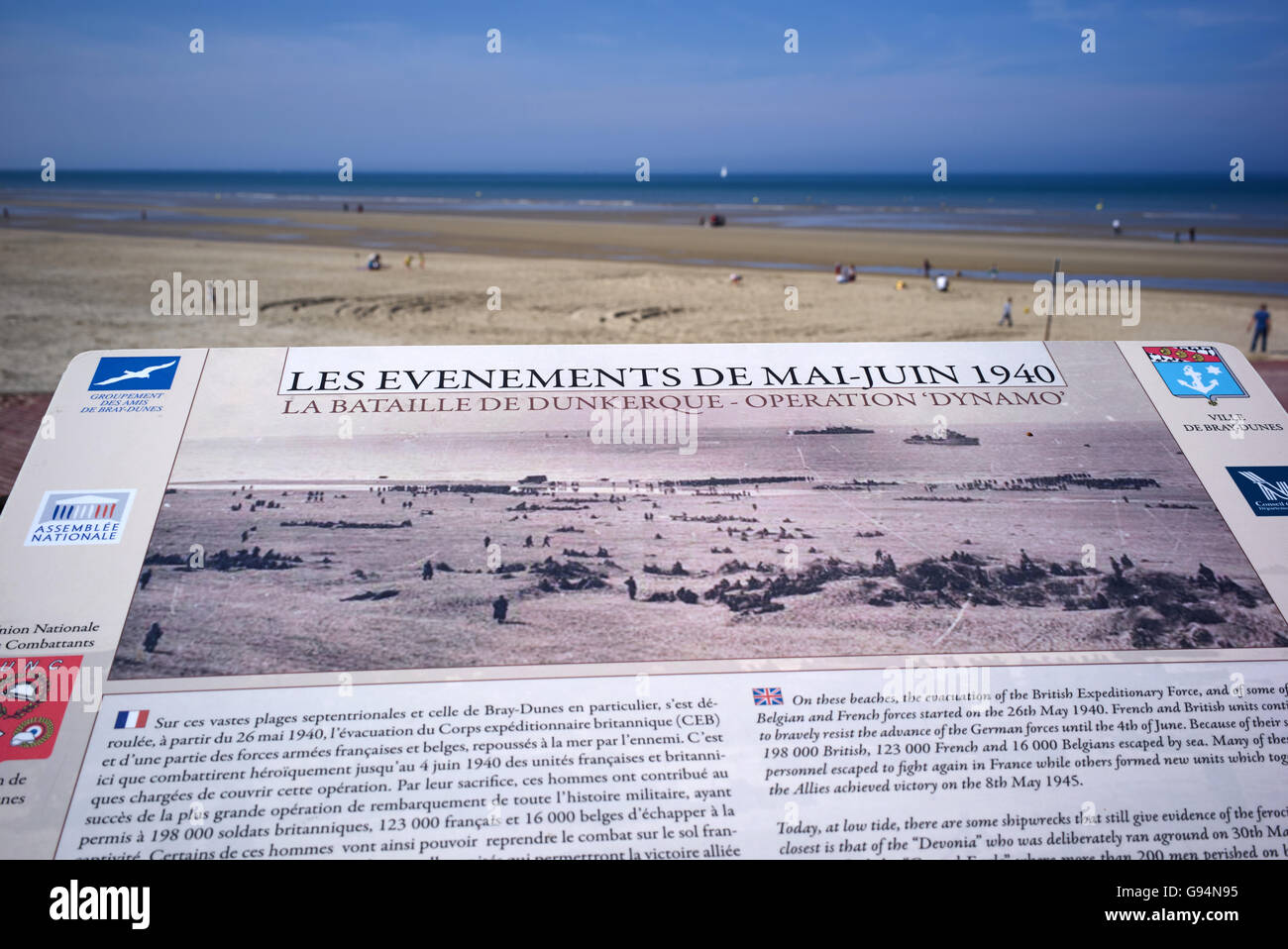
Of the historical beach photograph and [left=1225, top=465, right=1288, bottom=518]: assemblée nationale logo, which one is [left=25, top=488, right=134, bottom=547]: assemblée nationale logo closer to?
the historical beach photograph

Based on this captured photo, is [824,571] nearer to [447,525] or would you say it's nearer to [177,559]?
[447,525]

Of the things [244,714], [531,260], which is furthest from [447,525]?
[531,260]

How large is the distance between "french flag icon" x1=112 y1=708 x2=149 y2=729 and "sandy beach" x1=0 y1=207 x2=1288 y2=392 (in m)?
11.0

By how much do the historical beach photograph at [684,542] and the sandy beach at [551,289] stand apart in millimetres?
10653

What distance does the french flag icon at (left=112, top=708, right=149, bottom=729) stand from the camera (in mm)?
2832

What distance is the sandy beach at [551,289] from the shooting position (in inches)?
666

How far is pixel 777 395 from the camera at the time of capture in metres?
4.00

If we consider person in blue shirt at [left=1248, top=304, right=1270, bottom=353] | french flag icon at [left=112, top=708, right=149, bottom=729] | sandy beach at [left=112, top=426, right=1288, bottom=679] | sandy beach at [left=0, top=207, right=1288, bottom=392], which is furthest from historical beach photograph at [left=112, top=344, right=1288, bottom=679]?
person in blue shirt at [left=1248, top=304, right=1270, bottom=353]

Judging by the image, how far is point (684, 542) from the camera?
3.36 m

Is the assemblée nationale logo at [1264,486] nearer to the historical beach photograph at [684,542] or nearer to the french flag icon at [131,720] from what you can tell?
the historical beach photograph at [684,542]

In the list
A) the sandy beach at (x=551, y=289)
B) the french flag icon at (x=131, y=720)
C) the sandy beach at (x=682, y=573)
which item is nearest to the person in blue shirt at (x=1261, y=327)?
the sandy beach at (x=551, y=289)

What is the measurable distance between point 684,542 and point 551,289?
20824 mm

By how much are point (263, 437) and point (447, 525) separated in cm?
97
